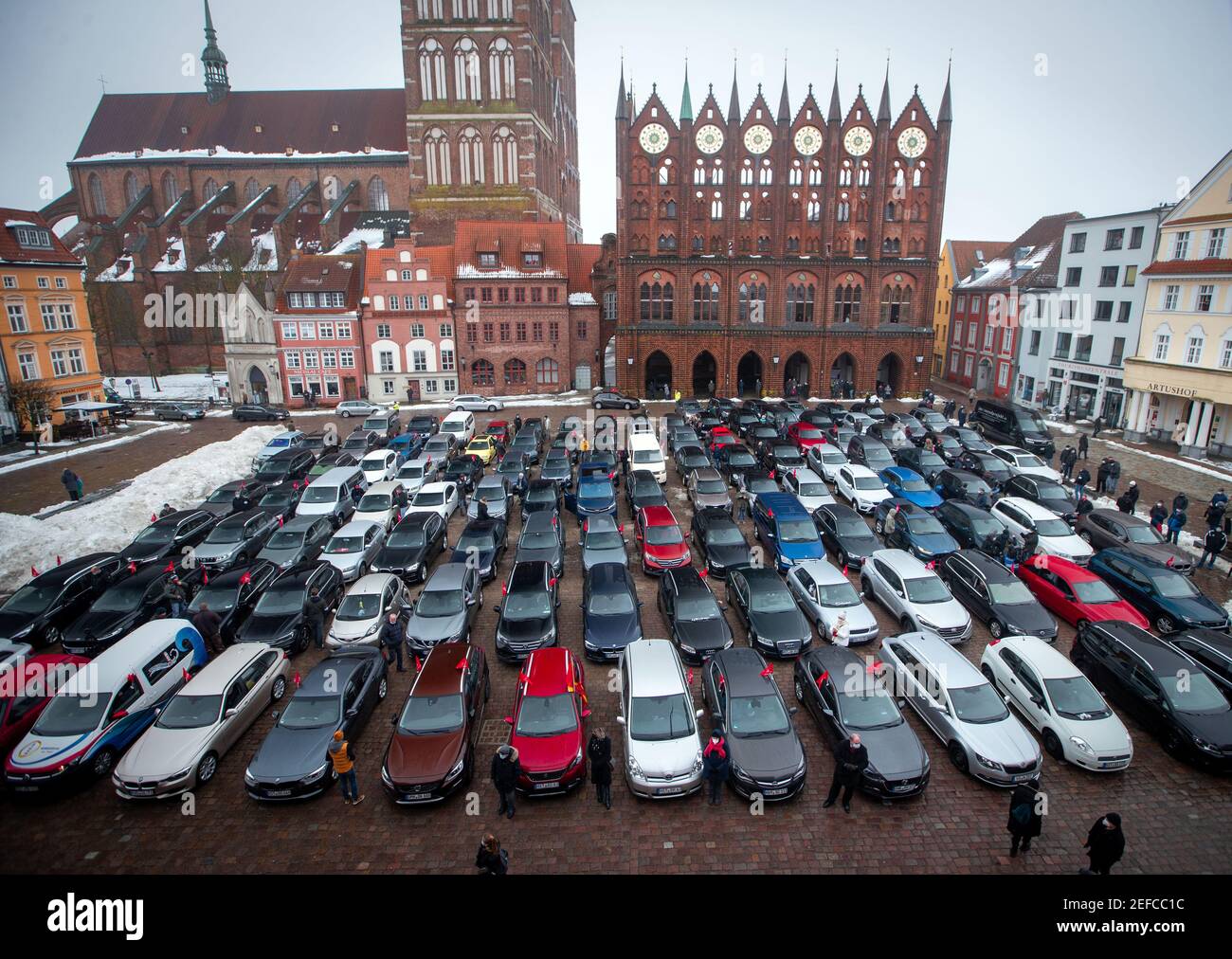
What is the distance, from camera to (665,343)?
50.3 meters

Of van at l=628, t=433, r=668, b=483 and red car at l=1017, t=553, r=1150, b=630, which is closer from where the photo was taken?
red car at l=1017, t=553, r=1150, b=630

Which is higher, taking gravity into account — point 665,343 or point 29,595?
point 665,343

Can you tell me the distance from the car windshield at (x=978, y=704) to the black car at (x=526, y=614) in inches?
331

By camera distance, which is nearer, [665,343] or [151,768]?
[151,768]

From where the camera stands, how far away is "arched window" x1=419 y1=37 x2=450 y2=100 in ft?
191

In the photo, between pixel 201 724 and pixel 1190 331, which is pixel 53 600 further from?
pixel 1190 331

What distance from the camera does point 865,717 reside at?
12.6 m

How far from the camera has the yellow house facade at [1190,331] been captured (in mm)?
32906

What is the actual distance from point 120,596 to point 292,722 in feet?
27.3

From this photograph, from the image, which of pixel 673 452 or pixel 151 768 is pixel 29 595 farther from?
pixel 673 452

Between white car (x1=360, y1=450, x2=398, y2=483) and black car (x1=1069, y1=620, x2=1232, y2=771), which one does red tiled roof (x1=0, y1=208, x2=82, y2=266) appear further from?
black car (x1=1069, y1=620, x2=1232, y2=771)

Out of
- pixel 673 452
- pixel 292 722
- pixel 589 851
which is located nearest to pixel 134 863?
pixel 292 722

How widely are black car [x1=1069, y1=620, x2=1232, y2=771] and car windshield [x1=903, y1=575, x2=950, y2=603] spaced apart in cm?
300

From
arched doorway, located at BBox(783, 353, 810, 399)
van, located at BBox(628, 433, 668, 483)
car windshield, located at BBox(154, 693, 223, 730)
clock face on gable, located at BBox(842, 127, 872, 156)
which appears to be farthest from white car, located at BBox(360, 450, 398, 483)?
clock face on gable, located at BBox(842, 127, 872, 156)
